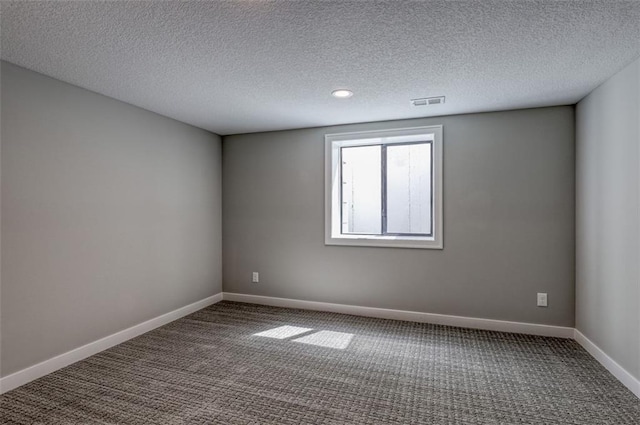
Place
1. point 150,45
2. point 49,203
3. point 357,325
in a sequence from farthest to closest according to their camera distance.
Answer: point 357,325
point 49,203
point 150,45

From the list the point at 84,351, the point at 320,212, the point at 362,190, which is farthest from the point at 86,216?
the point at 362,190

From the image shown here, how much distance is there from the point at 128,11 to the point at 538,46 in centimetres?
238

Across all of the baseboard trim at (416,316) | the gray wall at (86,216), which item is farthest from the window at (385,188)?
the gray wall at (86,216)

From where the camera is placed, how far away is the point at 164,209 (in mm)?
3834

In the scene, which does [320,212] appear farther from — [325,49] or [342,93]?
[325,49]

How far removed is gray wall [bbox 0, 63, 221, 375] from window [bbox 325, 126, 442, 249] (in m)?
1.72

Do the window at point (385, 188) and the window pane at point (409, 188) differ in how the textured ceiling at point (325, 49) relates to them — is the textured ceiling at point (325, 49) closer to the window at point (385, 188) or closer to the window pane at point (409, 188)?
the window at point (385, 188)

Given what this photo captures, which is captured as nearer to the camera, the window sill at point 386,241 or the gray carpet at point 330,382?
the gray carpet at point 330,382

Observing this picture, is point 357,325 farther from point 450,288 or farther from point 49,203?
point 49,203

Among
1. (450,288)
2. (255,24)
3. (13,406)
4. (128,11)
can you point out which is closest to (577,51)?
(255,24)

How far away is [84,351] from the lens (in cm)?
293

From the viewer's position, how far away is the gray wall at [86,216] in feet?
8.12

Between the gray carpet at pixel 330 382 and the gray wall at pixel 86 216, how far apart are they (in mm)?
407

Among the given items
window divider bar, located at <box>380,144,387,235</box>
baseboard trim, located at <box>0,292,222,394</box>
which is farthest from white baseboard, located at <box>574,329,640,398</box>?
baseboard trim, located at <box>0,292,222,394</box>
